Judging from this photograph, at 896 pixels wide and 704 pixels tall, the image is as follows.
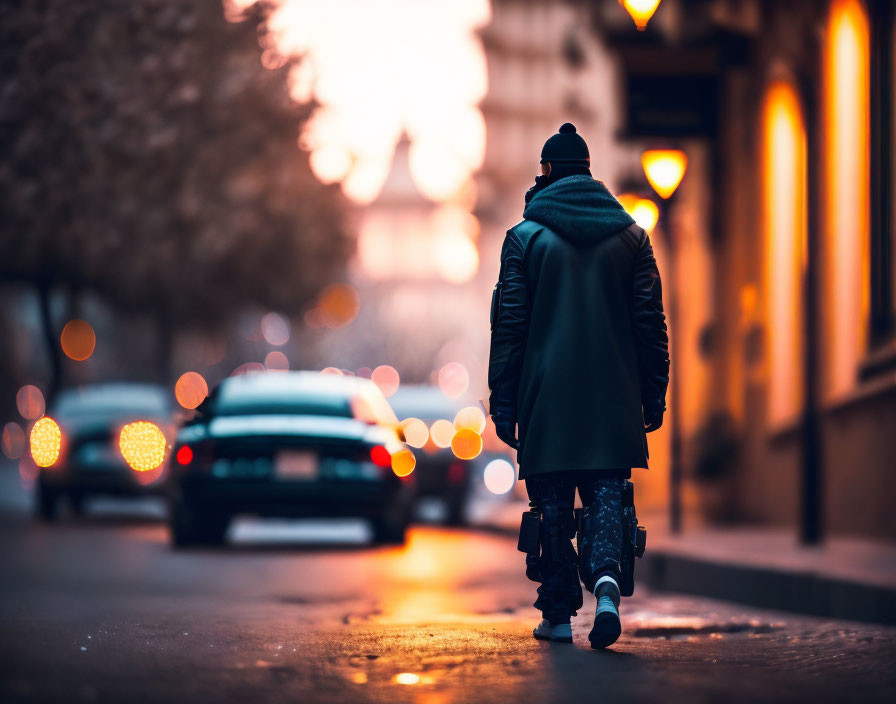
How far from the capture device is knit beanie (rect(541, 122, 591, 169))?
23.4 feet

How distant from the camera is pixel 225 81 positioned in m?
29.0

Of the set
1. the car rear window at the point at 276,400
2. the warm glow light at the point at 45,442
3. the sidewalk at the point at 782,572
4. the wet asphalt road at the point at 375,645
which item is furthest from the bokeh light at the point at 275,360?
the wet asphalt road at the point at 375,645

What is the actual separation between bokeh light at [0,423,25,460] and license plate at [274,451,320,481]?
39465mm

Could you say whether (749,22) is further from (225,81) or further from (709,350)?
(225,81)

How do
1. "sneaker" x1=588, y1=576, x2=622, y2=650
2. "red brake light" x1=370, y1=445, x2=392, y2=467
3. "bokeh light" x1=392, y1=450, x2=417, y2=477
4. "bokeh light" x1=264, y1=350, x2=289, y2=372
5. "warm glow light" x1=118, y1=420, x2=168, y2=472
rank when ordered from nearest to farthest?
1. "sneaker" x1=588, y1=576, x2=622, y2=650
2. "red brake light" x1=370, y1=445, x2=392, y2=467
3. "bokeh light" x1=392, y1=450, x2=417, y2=477
4. "warm glow light" x1=118, y1=420, x2=168, y2=472
5. "bokeh light" x1=264, y1=350, x2=289, y2=372

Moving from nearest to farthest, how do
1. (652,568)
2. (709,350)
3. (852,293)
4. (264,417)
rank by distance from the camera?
(652,568) → (264,417) → (852,293) → (709,350)

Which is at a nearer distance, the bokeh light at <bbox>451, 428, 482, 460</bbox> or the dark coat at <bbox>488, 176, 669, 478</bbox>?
the dark coat at <bbox>488, 176, 669, 478</bbox>

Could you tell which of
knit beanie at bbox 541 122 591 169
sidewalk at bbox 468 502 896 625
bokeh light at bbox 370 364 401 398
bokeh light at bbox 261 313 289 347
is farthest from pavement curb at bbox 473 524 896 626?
bokeh light at bbox 370 364 401 398

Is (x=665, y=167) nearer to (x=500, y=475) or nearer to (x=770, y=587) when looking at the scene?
(x=770, y=587)

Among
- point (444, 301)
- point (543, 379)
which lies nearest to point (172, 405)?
point (543, 379)

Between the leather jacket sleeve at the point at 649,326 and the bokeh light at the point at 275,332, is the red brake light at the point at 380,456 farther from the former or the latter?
the bokeh light at the point at 275,332

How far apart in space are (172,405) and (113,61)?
5035mm

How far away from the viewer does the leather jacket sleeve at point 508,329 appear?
271 inches

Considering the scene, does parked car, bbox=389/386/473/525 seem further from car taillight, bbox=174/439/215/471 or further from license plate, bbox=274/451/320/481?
car taillight, bbox=174/439/215/471
